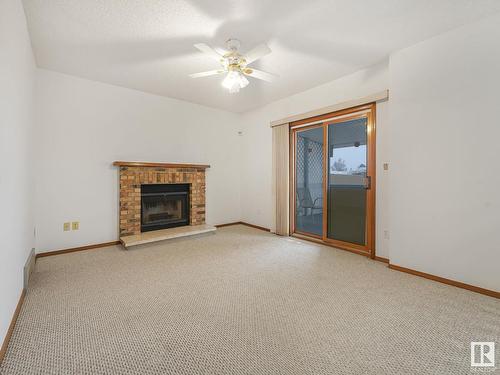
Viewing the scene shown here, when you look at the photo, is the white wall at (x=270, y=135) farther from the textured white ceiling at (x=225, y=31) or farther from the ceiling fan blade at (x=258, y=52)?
the ceiling fan blade at (x=258, y=52)

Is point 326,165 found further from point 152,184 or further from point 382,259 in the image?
point 152,184

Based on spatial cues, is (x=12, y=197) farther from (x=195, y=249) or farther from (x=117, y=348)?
(x=195, y=249)

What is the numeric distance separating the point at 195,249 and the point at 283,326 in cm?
219

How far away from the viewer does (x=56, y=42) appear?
105 inches

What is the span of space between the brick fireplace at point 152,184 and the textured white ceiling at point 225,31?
1471 mm

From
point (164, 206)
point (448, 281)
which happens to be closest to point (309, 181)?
point (448, 281)

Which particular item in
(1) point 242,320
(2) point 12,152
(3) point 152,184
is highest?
(2) point 12,152

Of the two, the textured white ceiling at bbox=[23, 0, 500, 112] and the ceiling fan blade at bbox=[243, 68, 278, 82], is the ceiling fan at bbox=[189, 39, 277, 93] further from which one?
the textured white ceiling at bbox=[23, 0, 500, 112]

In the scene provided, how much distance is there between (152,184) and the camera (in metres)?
4.27

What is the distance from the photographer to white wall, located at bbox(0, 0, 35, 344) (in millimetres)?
1531

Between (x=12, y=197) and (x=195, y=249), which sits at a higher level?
(x=12, y=197)

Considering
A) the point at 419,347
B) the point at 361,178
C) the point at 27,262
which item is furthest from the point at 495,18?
the point at 27,262

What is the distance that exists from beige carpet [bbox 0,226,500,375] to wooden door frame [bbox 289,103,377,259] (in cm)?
50

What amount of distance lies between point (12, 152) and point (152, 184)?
2.45m
